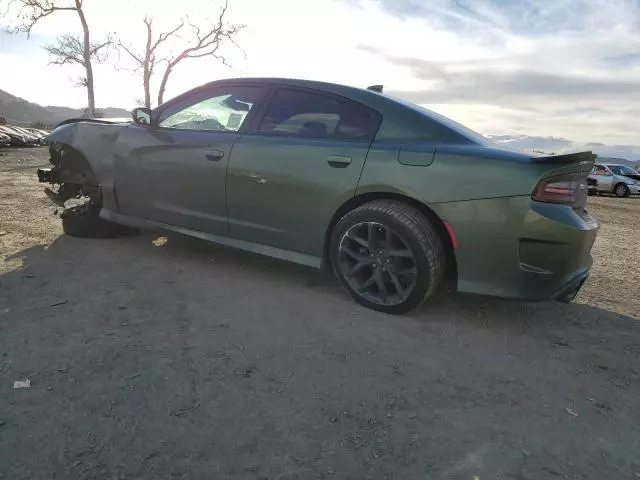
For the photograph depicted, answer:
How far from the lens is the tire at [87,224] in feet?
15.6

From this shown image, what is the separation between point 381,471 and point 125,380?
1232 mm

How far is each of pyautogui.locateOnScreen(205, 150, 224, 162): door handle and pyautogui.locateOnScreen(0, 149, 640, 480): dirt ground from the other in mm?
918

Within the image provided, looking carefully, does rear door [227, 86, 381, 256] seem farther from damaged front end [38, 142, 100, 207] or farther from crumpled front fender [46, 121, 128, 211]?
damaged front end [38, 142, 100, 207]

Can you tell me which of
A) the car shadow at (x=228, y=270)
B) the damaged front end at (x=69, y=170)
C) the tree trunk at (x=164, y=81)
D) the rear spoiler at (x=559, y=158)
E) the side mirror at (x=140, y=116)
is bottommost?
the car shadow at (x=228, y=270)

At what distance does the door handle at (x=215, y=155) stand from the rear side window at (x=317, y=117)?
37 cm

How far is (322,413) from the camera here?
82.0 inches

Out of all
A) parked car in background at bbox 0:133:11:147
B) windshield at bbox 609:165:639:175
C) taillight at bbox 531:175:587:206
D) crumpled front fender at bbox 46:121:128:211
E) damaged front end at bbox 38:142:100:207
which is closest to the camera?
taillight at bbox 531:175:587:206

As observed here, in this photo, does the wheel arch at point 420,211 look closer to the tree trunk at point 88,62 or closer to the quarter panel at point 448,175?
the quarter panel at point 448,175

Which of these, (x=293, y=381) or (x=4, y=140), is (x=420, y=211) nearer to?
(x=293, y=381)

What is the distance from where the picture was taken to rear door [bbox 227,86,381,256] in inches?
131

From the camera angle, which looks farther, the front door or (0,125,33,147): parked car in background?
(0,125,33,147): parked car in background

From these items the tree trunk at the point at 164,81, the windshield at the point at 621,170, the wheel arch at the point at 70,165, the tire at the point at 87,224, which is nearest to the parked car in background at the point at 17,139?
the tree trunk at the point at 164,81

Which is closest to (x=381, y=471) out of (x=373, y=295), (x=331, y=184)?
(x=373, y=295)

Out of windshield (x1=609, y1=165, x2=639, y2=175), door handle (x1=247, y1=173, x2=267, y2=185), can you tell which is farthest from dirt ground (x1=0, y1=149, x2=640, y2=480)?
windshield (x1=609, y1=165, x2=639, y2=175)
